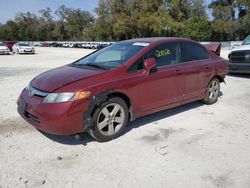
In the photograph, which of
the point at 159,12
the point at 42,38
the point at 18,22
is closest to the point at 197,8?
the point at 159,12

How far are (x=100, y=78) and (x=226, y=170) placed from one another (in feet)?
7.44

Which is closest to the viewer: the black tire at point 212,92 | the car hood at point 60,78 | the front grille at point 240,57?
the car hood at point 60,78

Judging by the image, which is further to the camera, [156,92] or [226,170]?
[156,92]

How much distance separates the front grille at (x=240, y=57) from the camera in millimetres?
10117

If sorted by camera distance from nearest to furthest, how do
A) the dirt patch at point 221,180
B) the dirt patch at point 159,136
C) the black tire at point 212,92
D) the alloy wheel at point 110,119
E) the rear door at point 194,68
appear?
1. the dirt patch at point 221,180
2. the alloy wheel at point 110,119
3. the dirt patch at point 159,136
4. the rear door at point 194,68
5. the black tire at point 212,92

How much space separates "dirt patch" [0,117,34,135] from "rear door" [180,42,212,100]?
319cm

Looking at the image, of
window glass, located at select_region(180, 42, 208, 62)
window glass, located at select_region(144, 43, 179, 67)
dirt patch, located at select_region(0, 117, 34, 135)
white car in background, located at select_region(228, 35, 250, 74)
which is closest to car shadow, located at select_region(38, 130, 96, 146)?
dirt patch, located at select_region(0, 117, 34, 135)

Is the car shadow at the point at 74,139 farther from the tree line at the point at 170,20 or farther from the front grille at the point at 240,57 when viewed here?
the tree line at the point at 170,20

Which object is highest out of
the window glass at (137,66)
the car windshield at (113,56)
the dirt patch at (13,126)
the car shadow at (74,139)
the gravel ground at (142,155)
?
the car windshield at (113,56)

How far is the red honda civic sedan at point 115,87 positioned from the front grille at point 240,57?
176 inches

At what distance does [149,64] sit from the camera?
16.1 feet

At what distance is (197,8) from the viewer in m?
62.7

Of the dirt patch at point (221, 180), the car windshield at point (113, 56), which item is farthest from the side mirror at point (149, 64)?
the dirt patch at point (221, 180)

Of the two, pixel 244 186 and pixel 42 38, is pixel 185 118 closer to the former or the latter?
pixel 244 186
